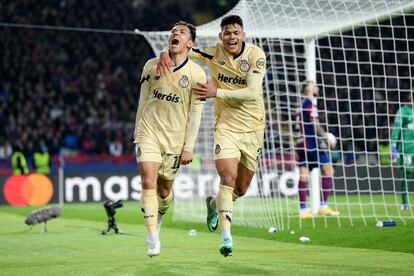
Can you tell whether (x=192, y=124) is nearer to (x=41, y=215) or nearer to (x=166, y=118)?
(x=166, y=118)

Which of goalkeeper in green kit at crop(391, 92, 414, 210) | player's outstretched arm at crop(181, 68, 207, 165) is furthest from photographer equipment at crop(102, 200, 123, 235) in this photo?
goalkeeper in green kit at crop(391, 92, 414, 210)

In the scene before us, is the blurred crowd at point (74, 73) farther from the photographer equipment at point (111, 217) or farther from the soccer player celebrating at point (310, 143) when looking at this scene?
the photographer equipment at point (111, 217)

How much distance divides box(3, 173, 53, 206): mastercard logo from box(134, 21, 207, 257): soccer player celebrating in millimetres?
14843

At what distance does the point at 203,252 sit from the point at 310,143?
495cm

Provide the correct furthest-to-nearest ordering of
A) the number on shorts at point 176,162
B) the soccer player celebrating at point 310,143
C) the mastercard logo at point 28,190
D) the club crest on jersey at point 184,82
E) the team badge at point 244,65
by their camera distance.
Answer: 1. the mastercard logo at point 28,190
2. the soccer player celebrating at point 310,143
3. the team badge at point 244,65
4. the number on shorts at point 176,162
5. the club crest on jersey at point 184,82

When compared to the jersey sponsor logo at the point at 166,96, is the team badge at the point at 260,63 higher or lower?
higher

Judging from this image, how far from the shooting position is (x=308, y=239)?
33.9 feet

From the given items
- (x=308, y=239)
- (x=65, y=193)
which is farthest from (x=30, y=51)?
(x=308, y=239)

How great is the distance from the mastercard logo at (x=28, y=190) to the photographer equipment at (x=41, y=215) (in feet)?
30.9

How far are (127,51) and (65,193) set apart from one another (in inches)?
401

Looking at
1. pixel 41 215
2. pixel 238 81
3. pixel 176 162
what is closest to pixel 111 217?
pixel 41 215

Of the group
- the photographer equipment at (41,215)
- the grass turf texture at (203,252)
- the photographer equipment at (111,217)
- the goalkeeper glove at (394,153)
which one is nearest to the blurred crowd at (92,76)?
the goalkeeper glove at (394,153)

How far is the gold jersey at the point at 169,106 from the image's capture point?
7684 mm

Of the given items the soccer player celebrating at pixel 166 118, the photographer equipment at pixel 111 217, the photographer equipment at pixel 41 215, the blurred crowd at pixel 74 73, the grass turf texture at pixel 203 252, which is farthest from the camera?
the blurred crowd at pixel 74 73
